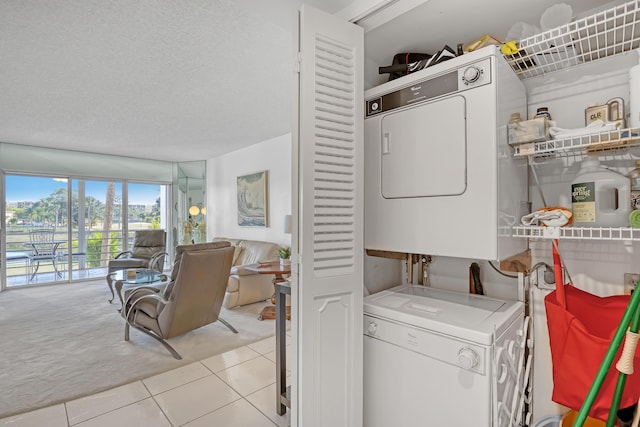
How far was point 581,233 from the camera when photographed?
3.85 feet

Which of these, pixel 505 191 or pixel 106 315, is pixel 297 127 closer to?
pixel 505 191

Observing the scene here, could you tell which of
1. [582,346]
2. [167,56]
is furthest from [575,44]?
[167,56]

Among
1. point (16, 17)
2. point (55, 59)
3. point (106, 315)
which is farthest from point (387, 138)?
point (106, 315)

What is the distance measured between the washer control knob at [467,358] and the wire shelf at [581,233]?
54 cm

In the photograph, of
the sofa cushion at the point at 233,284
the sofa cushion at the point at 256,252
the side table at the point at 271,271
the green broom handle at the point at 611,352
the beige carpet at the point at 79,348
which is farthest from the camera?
the sofa cushion at the point at 256,252

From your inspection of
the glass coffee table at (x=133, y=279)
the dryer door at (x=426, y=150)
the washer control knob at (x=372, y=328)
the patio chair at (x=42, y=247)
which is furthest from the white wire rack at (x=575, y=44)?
the patio chair at (x=42, y=247)

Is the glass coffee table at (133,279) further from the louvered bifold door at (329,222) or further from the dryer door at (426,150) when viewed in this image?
the dryer door at (426,150)

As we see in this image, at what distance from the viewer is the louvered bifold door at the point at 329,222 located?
132 cm

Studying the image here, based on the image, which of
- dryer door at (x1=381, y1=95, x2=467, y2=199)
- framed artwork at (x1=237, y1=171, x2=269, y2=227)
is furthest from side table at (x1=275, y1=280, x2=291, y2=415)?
framed artwork at (x1=237, y1=171, x2=269, y2=227)

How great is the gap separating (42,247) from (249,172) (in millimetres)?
4198

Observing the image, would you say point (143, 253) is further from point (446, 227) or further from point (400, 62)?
point (446, 227)

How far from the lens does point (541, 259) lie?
1.59m

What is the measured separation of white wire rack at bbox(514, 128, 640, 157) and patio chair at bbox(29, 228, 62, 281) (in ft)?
25.1

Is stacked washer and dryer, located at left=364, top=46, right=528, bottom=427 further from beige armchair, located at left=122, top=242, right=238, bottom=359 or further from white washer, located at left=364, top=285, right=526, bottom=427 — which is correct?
beige armchair, located at left=122, top=242, right=238, bottom=359
